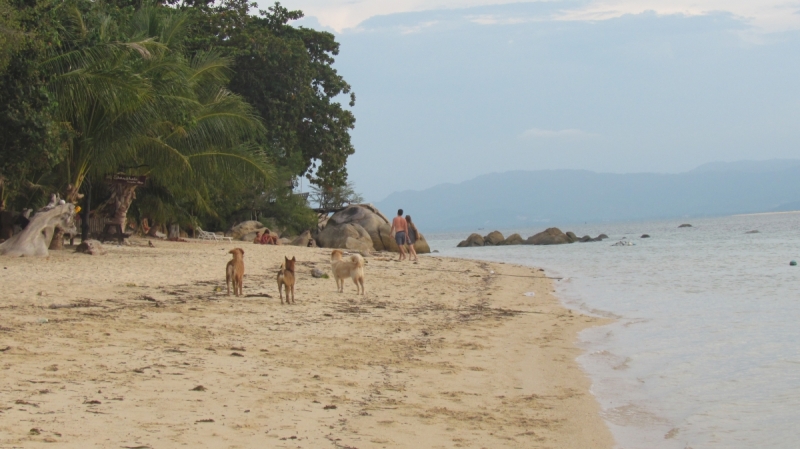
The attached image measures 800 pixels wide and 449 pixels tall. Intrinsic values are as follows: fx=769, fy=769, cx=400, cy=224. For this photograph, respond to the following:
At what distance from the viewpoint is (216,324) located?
853cm

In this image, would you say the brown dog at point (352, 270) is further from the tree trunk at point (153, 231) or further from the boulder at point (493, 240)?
the boulder at point (493, 240)

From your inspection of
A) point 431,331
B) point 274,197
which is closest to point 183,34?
point 274,197

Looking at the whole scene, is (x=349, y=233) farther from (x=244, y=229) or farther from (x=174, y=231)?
(x=174, y=231)

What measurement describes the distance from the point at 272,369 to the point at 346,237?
24.7 m

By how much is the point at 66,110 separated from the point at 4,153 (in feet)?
6.61

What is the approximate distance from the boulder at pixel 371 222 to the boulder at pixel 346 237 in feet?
1.70

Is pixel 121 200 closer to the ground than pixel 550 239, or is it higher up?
higher up

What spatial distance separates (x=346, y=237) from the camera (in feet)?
102

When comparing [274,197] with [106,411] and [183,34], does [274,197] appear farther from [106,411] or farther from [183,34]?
[106,411]

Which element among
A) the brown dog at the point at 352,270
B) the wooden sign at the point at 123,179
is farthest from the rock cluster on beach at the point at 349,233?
the brown dog at the point at 352,270

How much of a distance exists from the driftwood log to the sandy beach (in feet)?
8.00

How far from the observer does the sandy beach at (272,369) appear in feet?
15.5

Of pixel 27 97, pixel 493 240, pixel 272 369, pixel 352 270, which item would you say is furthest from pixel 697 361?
pixel 493 240

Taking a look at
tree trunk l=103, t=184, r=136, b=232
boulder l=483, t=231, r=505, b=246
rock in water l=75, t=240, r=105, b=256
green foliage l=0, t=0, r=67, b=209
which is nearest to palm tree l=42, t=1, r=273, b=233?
tree trunk l=103, t=184, r=136, b=232
